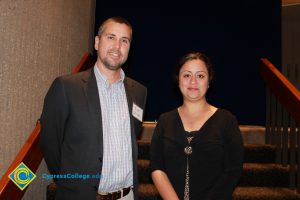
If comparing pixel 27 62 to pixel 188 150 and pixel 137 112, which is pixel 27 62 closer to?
pixel 137 112

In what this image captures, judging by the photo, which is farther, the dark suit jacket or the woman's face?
the woman's face

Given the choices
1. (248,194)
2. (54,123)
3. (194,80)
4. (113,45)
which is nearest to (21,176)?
(54,123)

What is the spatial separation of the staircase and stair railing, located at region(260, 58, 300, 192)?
0.11 metres

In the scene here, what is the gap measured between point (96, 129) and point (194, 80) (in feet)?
2.26

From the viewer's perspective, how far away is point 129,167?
1.85 m

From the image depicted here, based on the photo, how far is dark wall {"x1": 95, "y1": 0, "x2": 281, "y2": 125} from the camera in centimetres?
538

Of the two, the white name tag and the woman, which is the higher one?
the white name tag

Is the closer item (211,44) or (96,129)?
(96,129)

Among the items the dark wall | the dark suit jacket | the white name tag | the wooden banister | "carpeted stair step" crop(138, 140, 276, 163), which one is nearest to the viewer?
the dark suit jacket

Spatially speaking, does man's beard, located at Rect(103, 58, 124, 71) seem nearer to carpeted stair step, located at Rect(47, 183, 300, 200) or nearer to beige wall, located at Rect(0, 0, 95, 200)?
beige wall, located at Rect(0, 0, 95, 200)

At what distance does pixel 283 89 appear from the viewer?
3.39m

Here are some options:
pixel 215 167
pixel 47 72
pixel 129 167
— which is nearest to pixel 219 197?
pixel 215 167

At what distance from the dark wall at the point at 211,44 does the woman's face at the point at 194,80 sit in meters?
3.57

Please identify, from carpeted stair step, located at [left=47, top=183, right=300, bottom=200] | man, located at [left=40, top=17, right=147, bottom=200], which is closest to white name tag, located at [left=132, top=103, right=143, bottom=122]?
man, located at [left=40, top=17, right=147, bottom=200]
